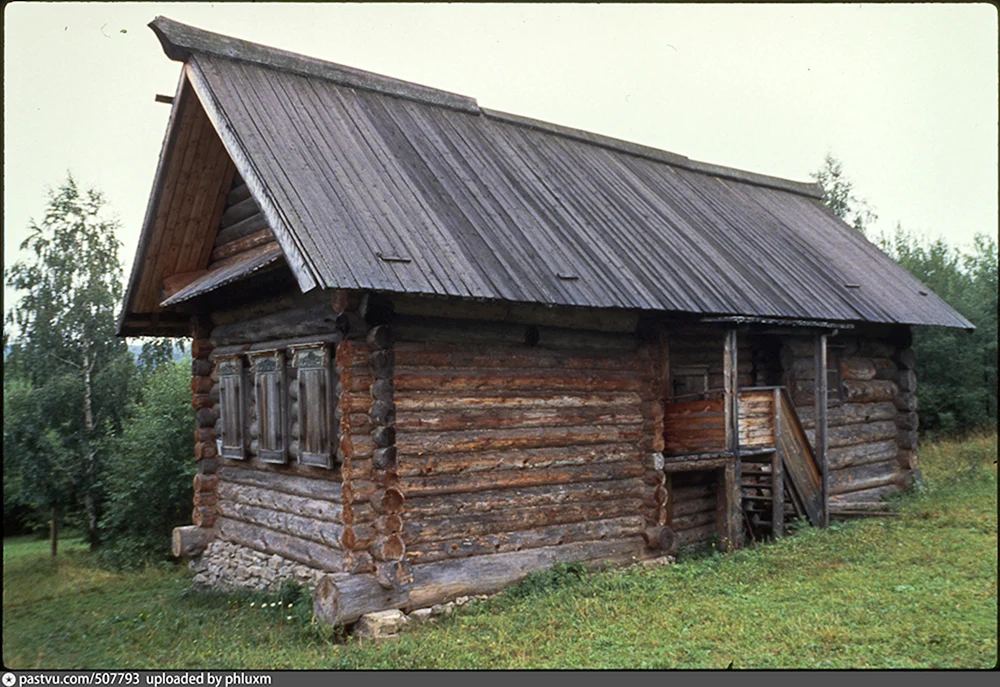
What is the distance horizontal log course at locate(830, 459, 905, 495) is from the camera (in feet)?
49.0

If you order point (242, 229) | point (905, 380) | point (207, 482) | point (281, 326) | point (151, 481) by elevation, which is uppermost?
point (242, 229)

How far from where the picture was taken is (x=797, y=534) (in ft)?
40.2

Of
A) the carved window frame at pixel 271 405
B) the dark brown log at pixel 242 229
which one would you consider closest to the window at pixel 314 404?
the carved window frame at pixel 271 405

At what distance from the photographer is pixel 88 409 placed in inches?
721

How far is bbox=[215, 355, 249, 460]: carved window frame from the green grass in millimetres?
1909

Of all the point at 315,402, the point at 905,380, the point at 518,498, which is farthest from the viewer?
the point at 905,380

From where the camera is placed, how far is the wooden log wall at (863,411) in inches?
566

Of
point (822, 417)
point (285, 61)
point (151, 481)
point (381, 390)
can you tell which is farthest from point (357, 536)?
point (151, 481)

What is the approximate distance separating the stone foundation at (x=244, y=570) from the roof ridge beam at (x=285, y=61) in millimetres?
6121

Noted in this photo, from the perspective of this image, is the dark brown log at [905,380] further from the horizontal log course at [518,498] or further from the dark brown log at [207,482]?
the dark brown log at [207,482]

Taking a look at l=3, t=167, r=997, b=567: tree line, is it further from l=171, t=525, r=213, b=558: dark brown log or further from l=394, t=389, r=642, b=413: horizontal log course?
l=394, t=389, r=642, b=413: horizontal log course

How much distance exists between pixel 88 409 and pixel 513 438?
1195 centimetres

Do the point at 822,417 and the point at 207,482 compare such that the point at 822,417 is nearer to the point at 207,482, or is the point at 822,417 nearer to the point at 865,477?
the point at 865,477

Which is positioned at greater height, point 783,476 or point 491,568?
point 783,476
